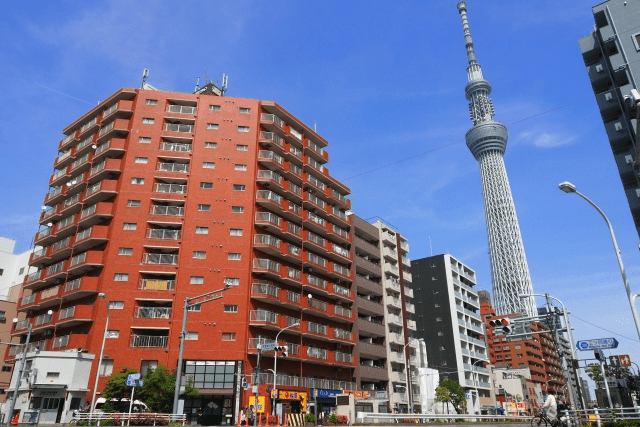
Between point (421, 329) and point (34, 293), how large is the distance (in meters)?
63.1

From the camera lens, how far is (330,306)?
56.1 m

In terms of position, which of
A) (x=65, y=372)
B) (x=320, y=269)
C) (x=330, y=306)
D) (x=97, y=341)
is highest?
(x=320, y=269)

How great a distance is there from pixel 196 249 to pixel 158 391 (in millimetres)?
14378

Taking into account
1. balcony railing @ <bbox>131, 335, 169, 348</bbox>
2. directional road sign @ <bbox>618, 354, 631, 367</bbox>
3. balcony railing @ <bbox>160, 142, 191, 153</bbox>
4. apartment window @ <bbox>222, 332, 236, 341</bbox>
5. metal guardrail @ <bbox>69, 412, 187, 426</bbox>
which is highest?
balcony railing @ <bbox>160, 142, 191, 153</bbox>

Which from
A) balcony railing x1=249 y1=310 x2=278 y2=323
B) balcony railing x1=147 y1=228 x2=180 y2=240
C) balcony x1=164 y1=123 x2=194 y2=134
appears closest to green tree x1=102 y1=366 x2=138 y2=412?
balcony railing x1=249 y1=310 x2=278 y2=323

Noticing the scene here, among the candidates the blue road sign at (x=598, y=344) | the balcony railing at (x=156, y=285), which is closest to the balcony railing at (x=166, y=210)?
the balcony railing at (x=156, y=285)

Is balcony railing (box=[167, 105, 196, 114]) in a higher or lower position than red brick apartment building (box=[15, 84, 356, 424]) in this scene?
higher

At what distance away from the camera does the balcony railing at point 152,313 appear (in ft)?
146

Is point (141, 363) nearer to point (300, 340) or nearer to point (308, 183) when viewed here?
point (300, 340)

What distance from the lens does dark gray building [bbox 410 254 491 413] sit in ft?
270

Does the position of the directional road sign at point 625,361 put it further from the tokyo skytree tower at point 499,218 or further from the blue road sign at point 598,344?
the tokyo skytree tower at point 499,218

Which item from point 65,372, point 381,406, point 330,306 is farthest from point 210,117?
point 381,406

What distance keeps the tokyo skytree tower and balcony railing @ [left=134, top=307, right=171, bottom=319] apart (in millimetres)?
150282

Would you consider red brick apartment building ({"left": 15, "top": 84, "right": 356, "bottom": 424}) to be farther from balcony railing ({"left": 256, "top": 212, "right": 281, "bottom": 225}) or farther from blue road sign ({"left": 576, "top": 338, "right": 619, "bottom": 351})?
blue road sign ({"left": 576, "top": 338, "right": 619, "bottom": 351})
